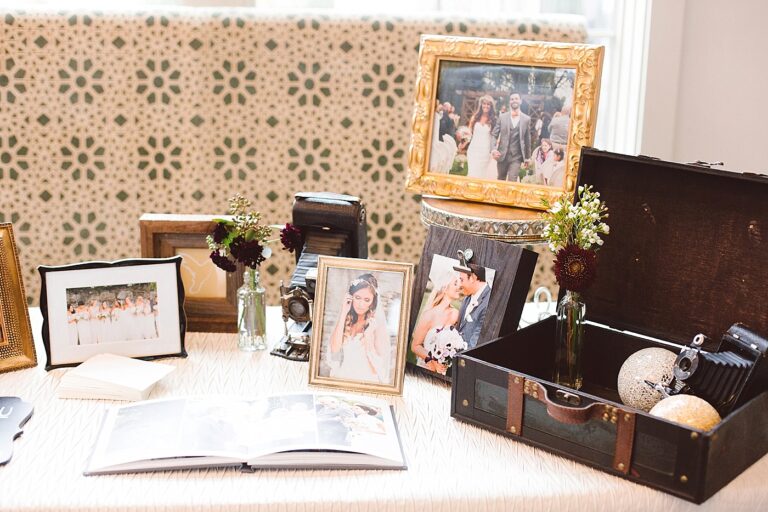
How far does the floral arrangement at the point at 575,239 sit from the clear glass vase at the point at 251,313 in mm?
676

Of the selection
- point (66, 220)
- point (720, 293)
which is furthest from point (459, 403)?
point (66, 220)

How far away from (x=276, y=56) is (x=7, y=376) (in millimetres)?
1505

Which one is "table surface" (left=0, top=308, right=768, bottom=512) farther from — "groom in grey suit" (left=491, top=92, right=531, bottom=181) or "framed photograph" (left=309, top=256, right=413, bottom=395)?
"groom in grey suit" (left=491, top=92, right=531, bottom=181)

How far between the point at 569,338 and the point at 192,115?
1696 millimetres

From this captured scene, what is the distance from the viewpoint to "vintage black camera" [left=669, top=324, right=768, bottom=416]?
1.51 m

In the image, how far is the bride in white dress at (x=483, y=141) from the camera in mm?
2107

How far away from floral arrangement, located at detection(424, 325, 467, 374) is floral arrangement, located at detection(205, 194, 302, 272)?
41 cm

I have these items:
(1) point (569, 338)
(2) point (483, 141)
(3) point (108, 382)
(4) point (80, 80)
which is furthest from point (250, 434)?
(4) point (80, 80)

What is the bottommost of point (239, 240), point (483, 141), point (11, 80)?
point (239, 240)

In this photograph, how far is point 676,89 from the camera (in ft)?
10.1

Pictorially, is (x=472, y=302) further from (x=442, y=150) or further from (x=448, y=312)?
(x=442, y=150)

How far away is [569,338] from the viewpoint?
1.76m

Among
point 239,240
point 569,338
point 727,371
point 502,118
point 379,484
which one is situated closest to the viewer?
point 379,484

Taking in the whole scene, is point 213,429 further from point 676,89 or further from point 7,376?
point 676,89
